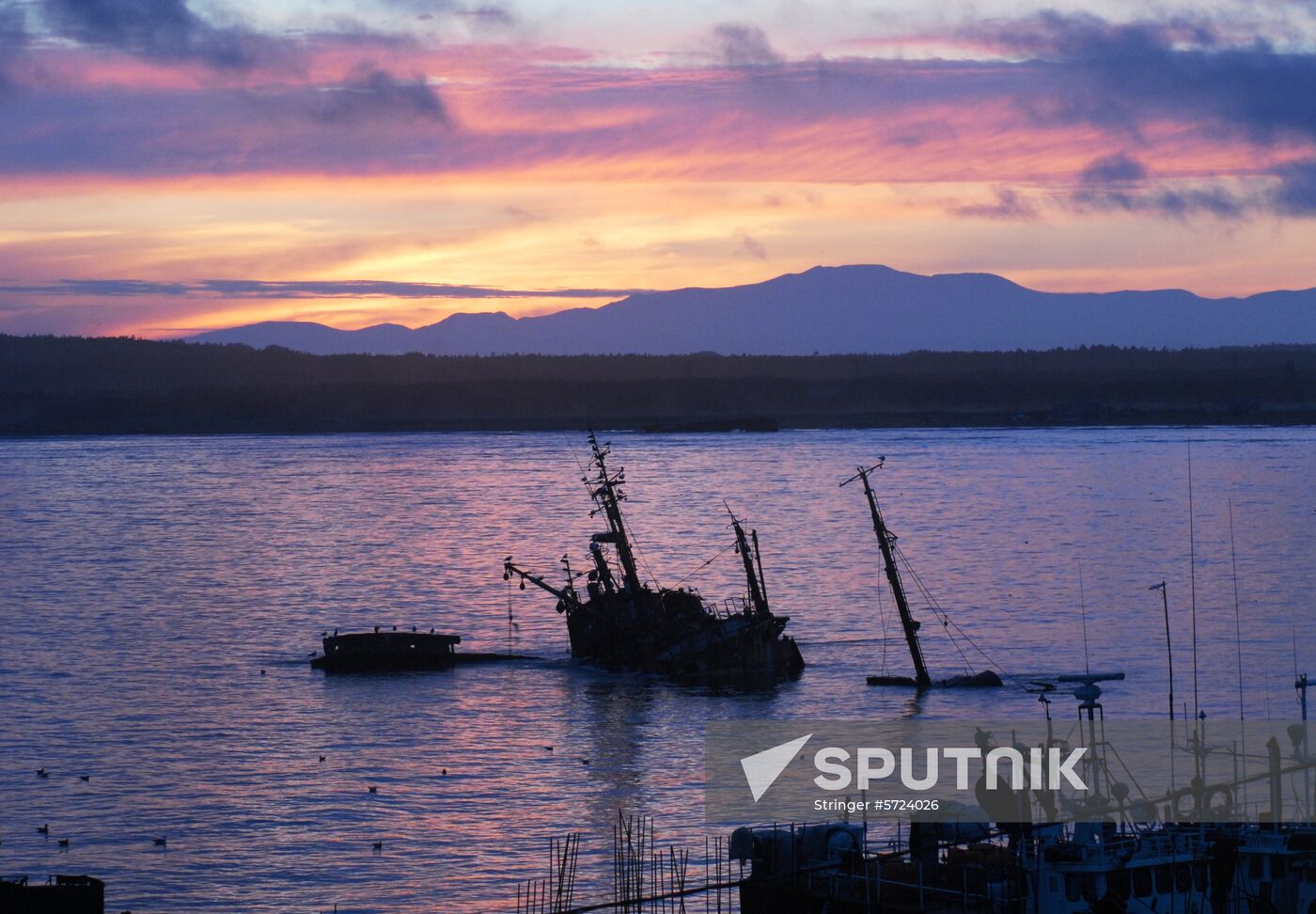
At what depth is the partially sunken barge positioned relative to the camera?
191 feet

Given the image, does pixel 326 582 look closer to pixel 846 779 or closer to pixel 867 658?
pixel 867 658

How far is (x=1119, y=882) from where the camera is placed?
24.9 meters

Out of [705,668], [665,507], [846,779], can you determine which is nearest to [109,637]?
[705,668]

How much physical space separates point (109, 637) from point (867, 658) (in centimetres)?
3253

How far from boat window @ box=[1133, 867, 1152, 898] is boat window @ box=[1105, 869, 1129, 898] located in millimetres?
145

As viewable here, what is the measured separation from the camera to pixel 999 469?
191875mm

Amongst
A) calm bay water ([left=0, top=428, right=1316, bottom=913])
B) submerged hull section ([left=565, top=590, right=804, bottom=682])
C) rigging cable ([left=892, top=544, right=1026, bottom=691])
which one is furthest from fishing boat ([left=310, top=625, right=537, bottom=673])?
rigging cable ([left=892, top=544, right=1026, bottom=691])

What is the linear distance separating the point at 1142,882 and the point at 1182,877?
673 mm

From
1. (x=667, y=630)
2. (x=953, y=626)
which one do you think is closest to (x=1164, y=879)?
(x=667, y=630)

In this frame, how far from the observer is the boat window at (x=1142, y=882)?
25.0m

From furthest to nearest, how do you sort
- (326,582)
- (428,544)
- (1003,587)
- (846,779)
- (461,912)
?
(428,544), (326,582), (1003,587), (846,779), (461,912)
